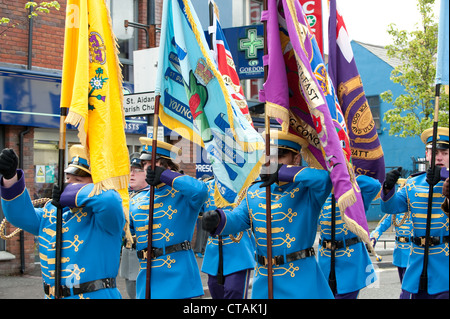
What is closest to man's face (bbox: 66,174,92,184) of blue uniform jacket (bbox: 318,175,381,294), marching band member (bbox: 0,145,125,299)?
marching band member (bbox: 0,145,125,299)

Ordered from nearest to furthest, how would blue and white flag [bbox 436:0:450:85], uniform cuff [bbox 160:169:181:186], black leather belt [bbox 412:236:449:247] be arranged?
blue and white flag [bbox 436:0:450:85], uniform cuff [bbox 160:169:181:186], black leather belt [bbox 412:236:449:247]

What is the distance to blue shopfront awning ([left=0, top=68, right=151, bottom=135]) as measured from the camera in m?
10.9

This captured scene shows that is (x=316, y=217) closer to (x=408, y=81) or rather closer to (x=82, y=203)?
(x=82, y=203)

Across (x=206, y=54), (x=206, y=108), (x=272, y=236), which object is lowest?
(x=272, y=236)

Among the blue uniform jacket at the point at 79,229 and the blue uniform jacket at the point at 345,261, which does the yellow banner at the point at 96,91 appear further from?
the blue uniform jacket at the point at 345,261

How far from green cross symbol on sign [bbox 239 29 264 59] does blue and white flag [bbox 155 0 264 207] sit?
6414 millimetres

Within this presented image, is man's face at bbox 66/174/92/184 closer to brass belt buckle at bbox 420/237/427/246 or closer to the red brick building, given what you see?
brass belt buckle at bbox 420/237/427/246

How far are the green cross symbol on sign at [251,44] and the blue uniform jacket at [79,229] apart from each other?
8.15 m

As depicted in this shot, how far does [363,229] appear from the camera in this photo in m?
4.45

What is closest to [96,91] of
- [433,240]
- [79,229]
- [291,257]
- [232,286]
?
[79,229]

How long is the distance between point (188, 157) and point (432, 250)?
25.6 ft

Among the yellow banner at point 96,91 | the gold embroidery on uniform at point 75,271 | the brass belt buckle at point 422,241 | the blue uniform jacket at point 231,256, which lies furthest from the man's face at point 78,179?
the brass belt buckle at point 422,241

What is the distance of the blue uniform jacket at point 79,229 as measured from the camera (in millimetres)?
4609
